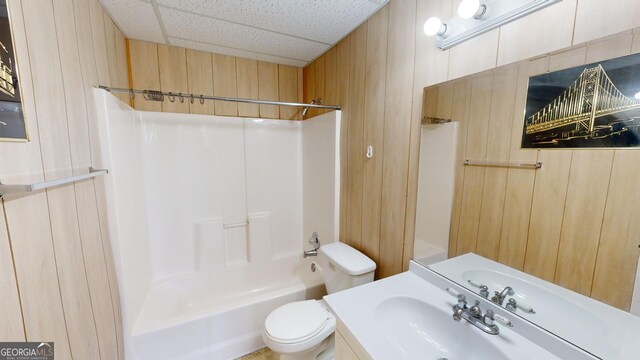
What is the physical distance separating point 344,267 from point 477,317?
73 cm

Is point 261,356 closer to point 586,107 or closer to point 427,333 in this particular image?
point 427,333

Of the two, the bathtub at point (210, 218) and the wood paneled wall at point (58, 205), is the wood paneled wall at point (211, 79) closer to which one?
the bathtub at point (210, 218)

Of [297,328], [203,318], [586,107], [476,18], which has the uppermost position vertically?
[476,18]

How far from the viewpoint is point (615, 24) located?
63 cm

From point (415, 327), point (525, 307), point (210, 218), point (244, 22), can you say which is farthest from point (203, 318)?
point (244, 22)

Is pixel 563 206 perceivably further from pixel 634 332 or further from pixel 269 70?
pixel 269 70

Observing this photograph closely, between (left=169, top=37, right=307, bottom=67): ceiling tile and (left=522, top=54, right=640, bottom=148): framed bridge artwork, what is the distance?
1.85 metres


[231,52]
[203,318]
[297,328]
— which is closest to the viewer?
[297,328]

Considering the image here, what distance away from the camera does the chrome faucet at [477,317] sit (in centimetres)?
81

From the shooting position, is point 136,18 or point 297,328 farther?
point 136,18

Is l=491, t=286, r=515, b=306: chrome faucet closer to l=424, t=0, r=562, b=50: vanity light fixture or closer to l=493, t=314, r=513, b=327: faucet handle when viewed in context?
l=493, t=314, r=513, b=327: faucet handle

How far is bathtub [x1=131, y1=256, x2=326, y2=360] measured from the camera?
58.9 inches

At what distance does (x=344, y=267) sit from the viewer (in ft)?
4.74

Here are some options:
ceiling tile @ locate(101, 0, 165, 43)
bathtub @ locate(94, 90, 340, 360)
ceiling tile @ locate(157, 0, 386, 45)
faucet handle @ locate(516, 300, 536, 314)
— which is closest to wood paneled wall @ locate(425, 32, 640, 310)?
faucet handle @ locate(516, 300, 536, 314)
